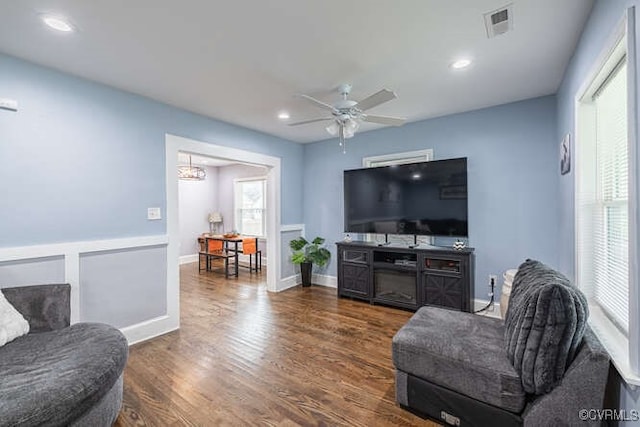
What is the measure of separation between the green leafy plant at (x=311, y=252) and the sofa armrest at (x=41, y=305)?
9.99ft

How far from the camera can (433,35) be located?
2.03m

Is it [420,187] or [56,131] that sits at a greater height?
[56,131]

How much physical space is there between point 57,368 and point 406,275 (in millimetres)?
3391

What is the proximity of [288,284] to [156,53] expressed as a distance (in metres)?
3.68

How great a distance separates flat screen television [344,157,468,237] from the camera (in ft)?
11.6

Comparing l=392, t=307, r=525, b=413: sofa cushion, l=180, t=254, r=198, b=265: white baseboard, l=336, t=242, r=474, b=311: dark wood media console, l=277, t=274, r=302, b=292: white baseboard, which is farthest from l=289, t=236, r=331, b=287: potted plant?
l=180, t=254, r=198, b=265: white baseboard

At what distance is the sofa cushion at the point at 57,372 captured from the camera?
125cm

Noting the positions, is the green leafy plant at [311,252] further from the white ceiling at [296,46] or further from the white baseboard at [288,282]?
the white ceiling at [296,46]

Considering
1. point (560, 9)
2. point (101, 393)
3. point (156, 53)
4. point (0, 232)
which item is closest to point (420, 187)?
point (560, 9)

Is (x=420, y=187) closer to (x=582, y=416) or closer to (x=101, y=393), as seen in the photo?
(x=582, y=416)

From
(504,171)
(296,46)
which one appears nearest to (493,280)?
(504,171)

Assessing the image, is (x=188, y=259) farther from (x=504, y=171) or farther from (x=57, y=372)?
(x=504, y=171)

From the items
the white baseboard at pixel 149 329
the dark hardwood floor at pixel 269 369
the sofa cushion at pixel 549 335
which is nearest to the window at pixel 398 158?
the dark hardwood floor at pixel 269 369

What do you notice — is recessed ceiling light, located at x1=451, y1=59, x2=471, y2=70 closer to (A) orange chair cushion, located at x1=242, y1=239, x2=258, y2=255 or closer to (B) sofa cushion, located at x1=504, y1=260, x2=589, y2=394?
(B) sofa cushion, located at x1=504, y1=260, x2=589, y2=394
